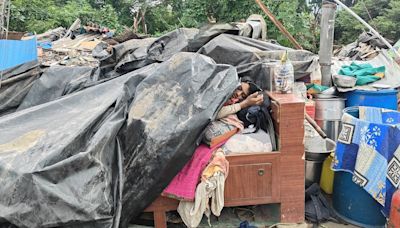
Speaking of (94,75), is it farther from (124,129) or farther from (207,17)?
(207,17)

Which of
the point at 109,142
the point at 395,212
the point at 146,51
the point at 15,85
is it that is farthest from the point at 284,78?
the point at 15,85

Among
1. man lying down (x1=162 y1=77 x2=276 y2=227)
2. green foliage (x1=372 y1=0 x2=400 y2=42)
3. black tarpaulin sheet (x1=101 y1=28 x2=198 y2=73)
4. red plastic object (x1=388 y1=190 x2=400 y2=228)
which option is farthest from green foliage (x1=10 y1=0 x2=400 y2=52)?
red plastic object (x1=388 y1=190 x2=400 y2=228)

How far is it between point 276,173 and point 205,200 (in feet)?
1.69

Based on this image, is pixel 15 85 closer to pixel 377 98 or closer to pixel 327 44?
pixel 327 44

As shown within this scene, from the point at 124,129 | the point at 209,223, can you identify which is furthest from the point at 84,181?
the point at 209,223

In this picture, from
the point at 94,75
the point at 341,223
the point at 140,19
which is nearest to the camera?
the point at 341,223

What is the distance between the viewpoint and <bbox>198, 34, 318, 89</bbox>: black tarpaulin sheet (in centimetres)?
294

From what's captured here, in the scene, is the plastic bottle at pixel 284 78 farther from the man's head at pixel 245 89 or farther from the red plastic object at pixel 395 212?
the red plastic object at pixel 395 212

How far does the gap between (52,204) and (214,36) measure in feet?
7.31

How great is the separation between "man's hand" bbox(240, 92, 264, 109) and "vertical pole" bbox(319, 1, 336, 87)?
45.9 inches

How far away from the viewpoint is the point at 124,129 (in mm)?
2318

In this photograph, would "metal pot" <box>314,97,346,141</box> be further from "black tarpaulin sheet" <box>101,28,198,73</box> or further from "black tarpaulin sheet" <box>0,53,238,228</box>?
"black tarpaulin sheet" <box>101,28,198,73</box>

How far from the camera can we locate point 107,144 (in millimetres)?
2199

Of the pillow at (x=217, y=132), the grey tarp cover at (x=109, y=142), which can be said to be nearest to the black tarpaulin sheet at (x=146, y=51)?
the grey tarp cover at (x=109, y=142)
